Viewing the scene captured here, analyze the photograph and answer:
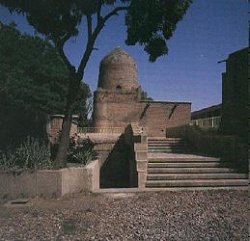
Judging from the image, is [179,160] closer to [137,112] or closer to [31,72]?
[137,112]

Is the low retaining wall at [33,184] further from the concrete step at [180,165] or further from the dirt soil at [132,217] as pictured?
the concrete step at [180,165]

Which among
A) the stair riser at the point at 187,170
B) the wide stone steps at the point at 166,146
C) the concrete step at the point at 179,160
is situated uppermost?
the wide stone steps at the point at 166,146

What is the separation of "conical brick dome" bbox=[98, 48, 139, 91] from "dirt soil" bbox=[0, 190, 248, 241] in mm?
27008

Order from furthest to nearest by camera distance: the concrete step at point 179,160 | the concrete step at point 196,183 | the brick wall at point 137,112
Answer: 1. the brick wall at point 137,112
2. the concrete step at point 179,160
3. the concrete step at point 196,183

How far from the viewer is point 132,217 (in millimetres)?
6344

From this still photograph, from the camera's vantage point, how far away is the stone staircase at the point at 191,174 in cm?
919

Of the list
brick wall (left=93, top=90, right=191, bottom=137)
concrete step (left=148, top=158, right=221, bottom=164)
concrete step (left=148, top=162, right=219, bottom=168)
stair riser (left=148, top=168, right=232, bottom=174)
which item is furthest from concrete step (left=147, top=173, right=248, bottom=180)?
brick wall (left=93, top=90, right=191, bottom=137)

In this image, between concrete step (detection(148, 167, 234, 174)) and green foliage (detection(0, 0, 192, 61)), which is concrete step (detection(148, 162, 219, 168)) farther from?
green foliage (detection(0, 0, 192, 61))

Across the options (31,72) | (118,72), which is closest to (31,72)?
(31,72)

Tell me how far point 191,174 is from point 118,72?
25902 mm

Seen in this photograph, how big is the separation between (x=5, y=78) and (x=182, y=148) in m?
21.5

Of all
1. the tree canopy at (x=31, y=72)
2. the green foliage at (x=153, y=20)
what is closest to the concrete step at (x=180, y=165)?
the green foliage at (x=153, y=20)

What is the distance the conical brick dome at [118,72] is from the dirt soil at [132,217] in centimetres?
2701

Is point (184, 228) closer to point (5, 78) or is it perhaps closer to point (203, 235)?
point (203, 235)
